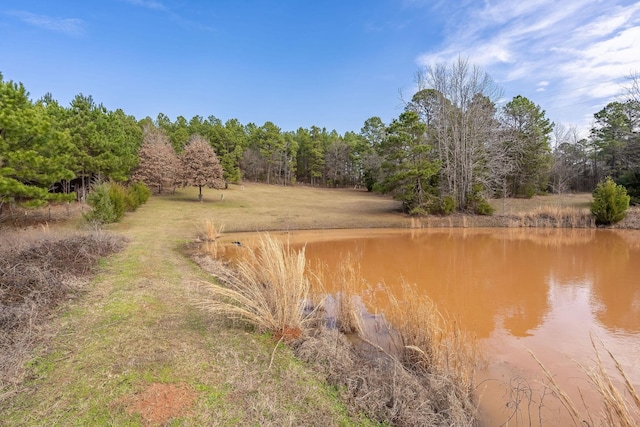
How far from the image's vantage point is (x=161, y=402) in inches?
104

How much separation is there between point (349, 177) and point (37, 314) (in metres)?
50.3

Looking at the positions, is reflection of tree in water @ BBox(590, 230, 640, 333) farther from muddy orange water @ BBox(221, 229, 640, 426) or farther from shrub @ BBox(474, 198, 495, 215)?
shrub @ BBox(474, 198, 495, 215)

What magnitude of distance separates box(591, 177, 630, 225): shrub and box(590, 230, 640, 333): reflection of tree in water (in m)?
5.12

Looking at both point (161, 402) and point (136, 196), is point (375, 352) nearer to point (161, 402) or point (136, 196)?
point (161, 402)

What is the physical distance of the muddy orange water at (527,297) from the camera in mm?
3607

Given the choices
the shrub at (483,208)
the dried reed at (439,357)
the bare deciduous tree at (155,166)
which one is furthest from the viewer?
the bare deciduous tree at (155,166)

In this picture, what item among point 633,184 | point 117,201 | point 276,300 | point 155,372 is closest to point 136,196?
point 117,201

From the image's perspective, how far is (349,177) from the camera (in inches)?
2093

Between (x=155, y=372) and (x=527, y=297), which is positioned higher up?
(x=155, y=372)

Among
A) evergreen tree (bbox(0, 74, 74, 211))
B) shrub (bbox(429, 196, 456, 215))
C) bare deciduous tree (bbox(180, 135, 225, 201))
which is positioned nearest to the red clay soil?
evergreen tree (bbox(0, 74, 74, 211))

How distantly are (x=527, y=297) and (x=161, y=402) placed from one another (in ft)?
23.0

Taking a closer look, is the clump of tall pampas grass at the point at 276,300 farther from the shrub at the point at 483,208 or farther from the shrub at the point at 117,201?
the shrub at the point at 483,208

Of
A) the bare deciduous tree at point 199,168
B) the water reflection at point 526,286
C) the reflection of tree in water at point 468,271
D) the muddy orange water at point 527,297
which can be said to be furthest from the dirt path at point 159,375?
the bare deciduous tree at point 199,168

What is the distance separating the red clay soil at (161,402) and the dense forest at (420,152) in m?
11.5
